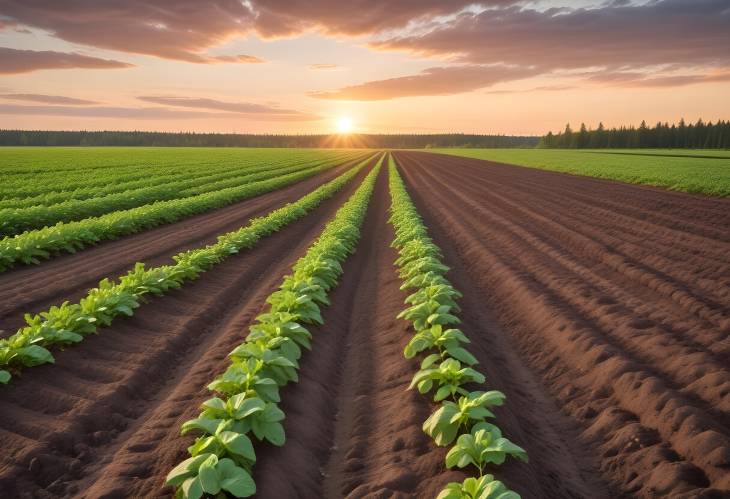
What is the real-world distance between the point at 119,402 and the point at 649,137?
456ft

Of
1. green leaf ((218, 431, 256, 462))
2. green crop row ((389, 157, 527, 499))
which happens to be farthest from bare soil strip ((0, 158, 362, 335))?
green crop row ((389, 157, 527, 499))

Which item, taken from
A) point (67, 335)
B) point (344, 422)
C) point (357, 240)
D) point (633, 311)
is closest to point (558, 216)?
point (357, 240)

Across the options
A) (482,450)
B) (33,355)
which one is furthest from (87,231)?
(482,450)

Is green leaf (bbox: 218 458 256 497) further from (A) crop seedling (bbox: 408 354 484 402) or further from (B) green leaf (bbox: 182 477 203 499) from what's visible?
(A) crop seedling (bbox: 408 354 484 402)

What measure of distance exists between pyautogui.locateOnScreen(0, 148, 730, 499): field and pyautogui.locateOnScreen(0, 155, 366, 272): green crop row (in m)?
0.10

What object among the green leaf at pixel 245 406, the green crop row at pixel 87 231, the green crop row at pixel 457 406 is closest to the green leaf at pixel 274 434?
the green leaf at pixel 245 406

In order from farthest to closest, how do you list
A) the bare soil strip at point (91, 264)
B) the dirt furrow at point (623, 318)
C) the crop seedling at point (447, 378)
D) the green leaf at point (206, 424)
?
the bare soil strip at point (91, 264) < the dirt furrow at point (623, 318) < the crop seedling at point (447, 378) < the green leaf at point (206, 424)

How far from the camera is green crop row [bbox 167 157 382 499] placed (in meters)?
3.52

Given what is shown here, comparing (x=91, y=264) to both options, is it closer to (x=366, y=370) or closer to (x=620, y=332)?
(x=366, y=370)

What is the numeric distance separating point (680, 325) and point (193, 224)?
15.7m

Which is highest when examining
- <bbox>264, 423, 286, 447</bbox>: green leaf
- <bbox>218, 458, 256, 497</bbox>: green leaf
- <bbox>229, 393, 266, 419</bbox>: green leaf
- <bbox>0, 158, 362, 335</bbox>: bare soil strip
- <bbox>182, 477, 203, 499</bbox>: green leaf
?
<bbox>229, 393, 266, 419</bbox>: green leaf

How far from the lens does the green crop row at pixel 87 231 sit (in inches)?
454

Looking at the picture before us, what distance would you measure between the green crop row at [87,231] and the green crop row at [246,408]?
7.60 metres

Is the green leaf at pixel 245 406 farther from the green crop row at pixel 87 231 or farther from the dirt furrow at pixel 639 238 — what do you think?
the green crop row at pixel 87 231
